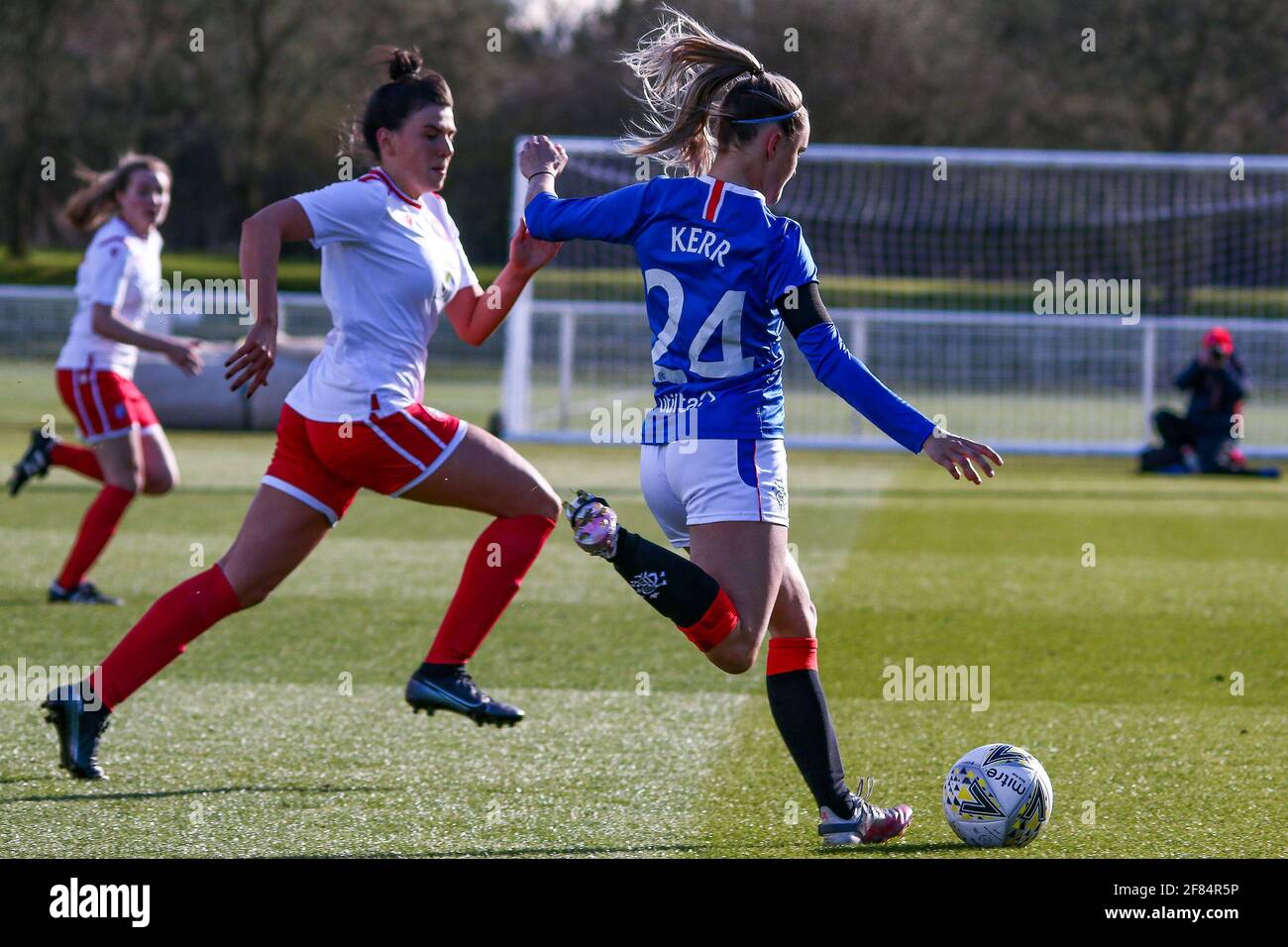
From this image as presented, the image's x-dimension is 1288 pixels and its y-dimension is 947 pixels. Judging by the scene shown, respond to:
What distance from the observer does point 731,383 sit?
4293 mm

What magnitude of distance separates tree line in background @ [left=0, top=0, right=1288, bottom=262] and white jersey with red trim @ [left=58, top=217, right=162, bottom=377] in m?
26.4

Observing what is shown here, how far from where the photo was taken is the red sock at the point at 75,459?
968cm

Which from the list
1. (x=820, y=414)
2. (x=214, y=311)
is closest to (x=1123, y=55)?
(x=820, y=414)

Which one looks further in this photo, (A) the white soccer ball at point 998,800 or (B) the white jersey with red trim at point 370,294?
(B) the white jersey with red trim at point 370,294

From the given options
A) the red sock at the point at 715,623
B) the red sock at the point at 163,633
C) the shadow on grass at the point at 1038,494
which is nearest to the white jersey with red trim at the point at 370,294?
the red sock at the point at 163,633

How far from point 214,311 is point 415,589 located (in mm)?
18160

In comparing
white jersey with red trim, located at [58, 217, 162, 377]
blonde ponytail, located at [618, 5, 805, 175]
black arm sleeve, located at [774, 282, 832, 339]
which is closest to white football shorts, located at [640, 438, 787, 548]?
black arm sleeve, located at [774, 282, 832, 339]

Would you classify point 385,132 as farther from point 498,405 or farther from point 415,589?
point 498,405

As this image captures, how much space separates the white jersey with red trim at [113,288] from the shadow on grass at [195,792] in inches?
146

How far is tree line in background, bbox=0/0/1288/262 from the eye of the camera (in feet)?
114

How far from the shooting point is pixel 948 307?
2423cm
